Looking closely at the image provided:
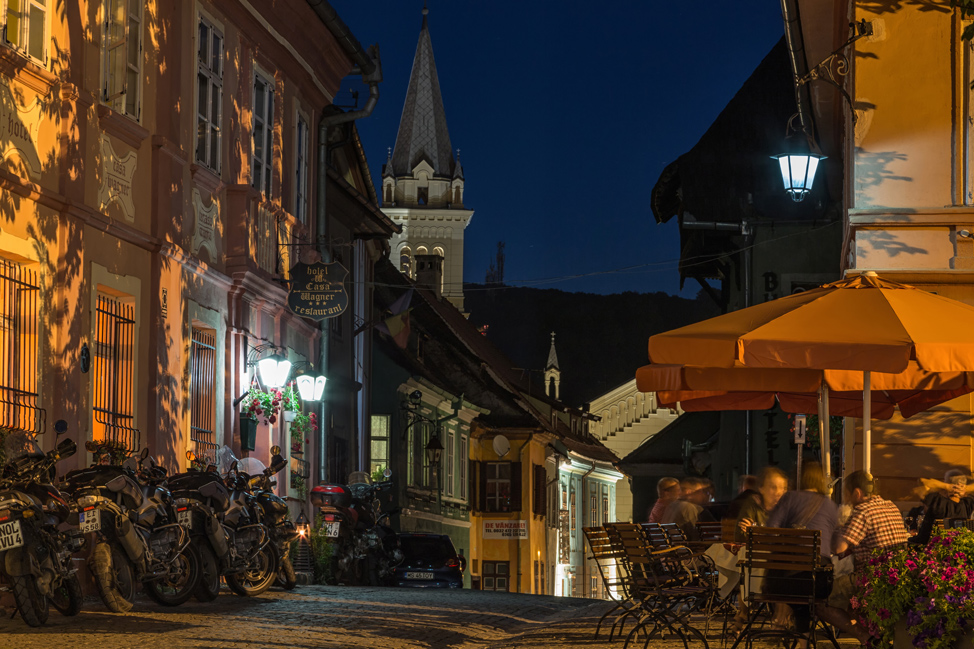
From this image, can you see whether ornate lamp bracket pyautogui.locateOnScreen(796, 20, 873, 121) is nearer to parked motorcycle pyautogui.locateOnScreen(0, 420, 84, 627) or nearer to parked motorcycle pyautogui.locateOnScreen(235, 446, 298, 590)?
parked motorcycle pyautogui.locateOnScreen(235, 446, 298, 590)

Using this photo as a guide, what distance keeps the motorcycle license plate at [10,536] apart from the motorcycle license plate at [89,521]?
4.21 feet

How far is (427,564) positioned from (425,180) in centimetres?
7327

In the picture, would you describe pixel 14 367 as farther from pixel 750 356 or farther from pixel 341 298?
pixel 341 298

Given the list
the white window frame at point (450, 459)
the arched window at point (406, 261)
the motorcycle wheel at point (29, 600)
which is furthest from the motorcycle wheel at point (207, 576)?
the arched window at point (406, 261)

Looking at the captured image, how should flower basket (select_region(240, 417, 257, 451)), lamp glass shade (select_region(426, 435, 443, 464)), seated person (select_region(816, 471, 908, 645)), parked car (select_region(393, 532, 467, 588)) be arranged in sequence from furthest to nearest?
lamp glass shade (select_region(426, 435, 443, 464))
parked car (select_region(393, 532, 467, 588))
flower basket (select_region(240, 417, 257, 451))
seated person (select_region(816, 471, 908, 645))

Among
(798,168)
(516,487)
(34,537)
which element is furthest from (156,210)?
(516,487)

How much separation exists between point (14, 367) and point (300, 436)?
30.1ft

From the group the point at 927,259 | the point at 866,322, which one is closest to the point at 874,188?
the point at 927,259

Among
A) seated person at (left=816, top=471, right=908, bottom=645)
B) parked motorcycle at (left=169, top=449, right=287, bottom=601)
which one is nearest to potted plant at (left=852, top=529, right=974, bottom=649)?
seated person at (left=816, top=471, right=908, bottom=645)

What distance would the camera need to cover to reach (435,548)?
2367 cm

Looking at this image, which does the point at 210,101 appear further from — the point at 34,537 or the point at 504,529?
the point at 504,529

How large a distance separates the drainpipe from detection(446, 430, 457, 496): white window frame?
17694 millimetres

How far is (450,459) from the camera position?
139 ft

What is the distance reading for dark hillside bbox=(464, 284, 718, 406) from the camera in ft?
313
